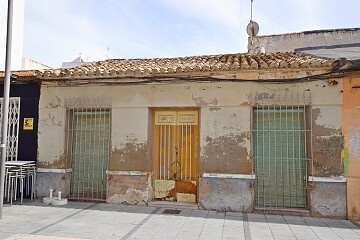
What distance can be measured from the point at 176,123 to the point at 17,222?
403cm

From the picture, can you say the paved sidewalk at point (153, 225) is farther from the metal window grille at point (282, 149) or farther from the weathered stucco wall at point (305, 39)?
the weathered stucco wall at point (305, 39)

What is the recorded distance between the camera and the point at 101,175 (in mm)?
7863

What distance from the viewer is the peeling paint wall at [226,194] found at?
688 cm

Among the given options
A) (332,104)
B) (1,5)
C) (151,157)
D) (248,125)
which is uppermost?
(1,5)

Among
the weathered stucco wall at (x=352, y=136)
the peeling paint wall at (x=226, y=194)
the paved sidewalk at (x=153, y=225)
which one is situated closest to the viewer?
the paved sidewalk at (x=153, y=225)

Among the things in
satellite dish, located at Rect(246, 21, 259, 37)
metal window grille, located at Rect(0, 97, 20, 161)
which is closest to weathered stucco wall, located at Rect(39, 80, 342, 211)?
metal window grille, located at Rect(0, 97, 20, 161)

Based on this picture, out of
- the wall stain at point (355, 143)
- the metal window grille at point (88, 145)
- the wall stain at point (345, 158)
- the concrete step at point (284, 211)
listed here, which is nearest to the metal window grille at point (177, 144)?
the metal window grille at point (88, 145)

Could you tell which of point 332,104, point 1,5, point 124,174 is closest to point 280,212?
point 332,104

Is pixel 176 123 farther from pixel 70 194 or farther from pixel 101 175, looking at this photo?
pixel 70 194

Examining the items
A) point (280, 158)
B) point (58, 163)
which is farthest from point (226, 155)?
point (58, 163)

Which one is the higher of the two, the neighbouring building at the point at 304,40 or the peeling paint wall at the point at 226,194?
the neighbouring building at the point at 304,40

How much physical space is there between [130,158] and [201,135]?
187cm

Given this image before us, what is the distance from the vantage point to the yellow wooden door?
25.0 feet

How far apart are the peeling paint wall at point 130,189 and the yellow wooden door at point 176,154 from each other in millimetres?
377
